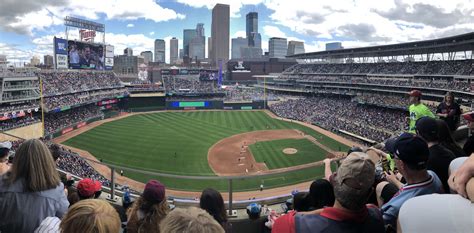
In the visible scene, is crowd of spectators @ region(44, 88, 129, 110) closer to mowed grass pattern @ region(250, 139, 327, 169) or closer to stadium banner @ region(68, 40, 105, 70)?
stadium banner @ region(68, 40, 105, 70)

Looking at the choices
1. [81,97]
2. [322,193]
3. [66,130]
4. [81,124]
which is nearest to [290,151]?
[66,130]

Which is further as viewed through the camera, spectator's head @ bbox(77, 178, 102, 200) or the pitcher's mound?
the pitcher's mound

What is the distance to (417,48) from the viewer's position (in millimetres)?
51656

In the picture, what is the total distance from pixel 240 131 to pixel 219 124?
255 inches

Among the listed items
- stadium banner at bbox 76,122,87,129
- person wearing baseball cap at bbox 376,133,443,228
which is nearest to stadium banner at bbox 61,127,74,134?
stadium banner at bbox 76,122,87,129

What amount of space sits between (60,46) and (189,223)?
2414 inches

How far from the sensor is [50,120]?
144ft

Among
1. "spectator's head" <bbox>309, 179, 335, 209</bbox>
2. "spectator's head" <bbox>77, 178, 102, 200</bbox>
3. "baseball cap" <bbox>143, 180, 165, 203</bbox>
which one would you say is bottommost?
"spectator's head" <bbox>77, 178, 102, 200</bbox>

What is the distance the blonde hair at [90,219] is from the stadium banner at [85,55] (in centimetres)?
6227

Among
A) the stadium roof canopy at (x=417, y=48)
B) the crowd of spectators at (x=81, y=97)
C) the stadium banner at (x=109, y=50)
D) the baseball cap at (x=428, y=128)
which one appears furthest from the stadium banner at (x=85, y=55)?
the baseball cap at (x=428, y=128)

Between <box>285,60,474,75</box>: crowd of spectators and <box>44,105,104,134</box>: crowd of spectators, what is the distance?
52386 mm

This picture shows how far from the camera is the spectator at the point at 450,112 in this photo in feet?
25.0

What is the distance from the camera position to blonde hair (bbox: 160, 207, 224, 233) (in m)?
2.11

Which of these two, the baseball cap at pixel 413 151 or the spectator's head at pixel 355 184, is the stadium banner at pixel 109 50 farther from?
the spectator's head at pixel 355 184
